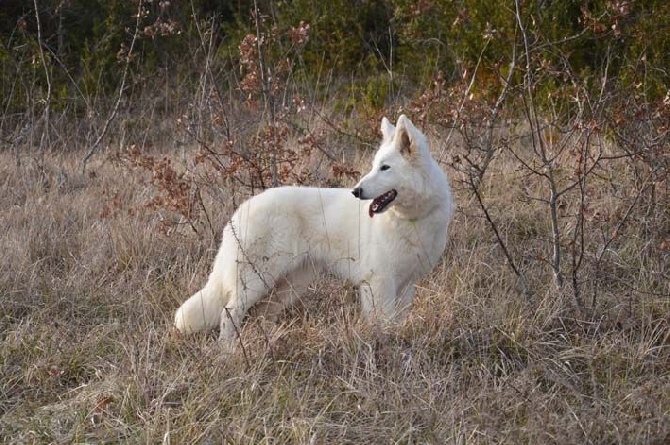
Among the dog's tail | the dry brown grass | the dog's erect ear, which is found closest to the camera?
the dry brown grass

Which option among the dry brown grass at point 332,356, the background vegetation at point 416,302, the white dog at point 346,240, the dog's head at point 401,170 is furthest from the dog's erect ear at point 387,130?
the dry brown grass at point 332,356

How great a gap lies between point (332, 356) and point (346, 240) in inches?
32.6

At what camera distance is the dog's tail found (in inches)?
171

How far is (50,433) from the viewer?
3.30 metres

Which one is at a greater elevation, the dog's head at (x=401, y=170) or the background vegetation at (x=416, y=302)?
the dog's head at (x=401, y=170)

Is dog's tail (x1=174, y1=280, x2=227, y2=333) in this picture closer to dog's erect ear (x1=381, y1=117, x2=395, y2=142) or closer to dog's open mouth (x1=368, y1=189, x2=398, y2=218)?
dog's open mouth (x1=368, y1=189, x2=398, y2=218)

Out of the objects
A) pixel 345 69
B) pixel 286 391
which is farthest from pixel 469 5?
pixel 286 391

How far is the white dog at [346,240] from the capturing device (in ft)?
14.1

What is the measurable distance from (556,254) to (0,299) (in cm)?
303

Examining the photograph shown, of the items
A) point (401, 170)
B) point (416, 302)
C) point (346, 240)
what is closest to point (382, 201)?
point (401, 170)

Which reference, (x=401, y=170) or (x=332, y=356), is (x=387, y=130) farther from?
(x=332, y=356)

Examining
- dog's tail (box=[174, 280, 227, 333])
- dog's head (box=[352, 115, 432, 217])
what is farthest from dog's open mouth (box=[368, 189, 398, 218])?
dog's tail (box=[174, 280, 227, 333])

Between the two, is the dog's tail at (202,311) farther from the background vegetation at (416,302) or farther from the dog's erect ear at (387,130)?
the dog's erect ear at (387,130)

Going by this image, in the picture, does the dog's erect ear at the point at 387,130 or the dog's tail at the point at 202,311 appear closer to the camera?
the dog's tail at the point at 202,311
